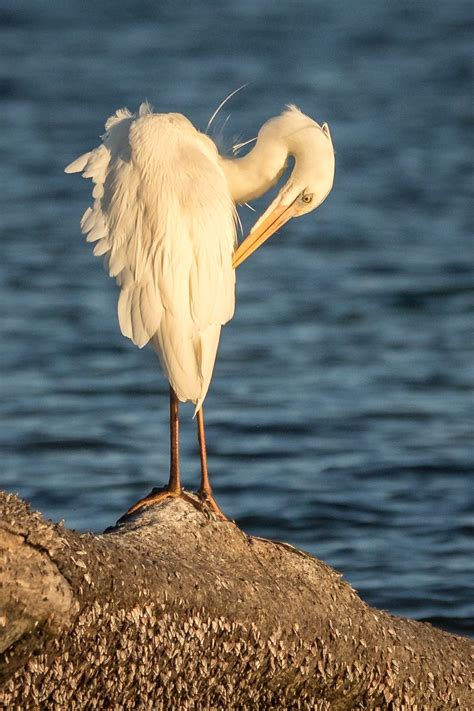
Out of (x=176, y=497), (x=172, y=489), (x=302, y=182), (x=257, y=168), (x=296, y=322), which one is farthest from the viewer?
(x=296, y=322)

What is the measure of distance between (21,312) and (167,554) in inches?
362

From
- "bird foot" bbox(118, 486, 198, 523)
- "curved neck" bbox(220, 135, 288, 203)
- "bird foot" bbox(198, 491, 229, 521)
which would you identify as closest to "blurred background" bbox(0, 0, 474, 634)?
"curved neck" bbox(220, 135, 288, 203)

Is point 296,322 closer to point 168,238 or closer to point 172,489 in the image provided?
point 168,238

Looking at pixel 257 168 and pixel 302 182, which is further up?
pixel 257 168

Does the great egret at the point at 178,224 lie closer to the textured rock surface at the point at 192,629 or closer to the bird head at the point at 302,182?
the bird head at the point at 302,182

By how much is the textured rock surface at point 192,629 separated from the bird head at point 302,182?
2.07 m

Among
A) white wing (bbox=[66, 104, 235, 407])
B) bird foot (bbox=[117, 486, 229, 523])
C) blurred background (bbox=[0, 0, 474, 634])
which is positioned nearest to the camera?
bird foot (bbox=[117, 486, 229, 523])

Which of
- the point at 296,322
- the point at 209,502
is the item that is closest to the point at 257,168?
the point at 209,502

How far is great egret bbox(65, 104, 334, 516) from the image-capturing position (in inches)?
276

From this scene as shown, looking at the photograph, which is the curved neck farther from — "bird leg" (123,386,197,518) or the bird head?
"bird leg" (123,386,197,518)

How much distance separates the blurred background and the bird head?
0.79 metres

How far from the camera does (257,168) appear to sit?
8055mm

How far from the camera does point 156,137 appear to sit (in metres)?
7.48

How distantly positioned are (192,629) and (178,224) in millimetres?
2600
